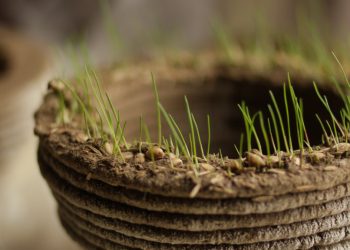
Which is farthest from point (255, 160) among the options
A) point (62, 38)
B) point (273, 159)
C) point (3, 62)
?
point (62, 38)

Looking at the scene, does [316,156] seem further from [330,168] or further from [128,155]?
[128,155]

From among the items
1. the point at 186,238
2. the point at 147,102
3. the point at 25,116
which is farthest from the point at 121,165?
the point at 25,116

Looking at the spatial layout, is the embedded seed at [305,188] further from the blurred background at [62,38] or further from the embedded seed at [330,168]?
the blurred background at [62,38]

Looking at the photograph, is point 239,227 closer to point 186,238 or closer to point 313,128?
point 186,238

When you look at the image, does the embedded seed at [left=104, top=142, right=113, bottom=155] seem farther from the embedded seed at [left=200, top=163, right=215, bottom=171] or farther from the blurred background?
the blurred background

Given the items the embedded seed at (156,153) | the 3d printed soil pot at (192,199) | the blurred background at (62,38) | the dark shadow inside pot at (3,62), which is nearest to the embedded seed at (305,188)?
the 3d printed soil pot at (192,199)

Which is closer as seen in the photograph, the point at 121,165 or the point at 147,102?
the point at 121,165
